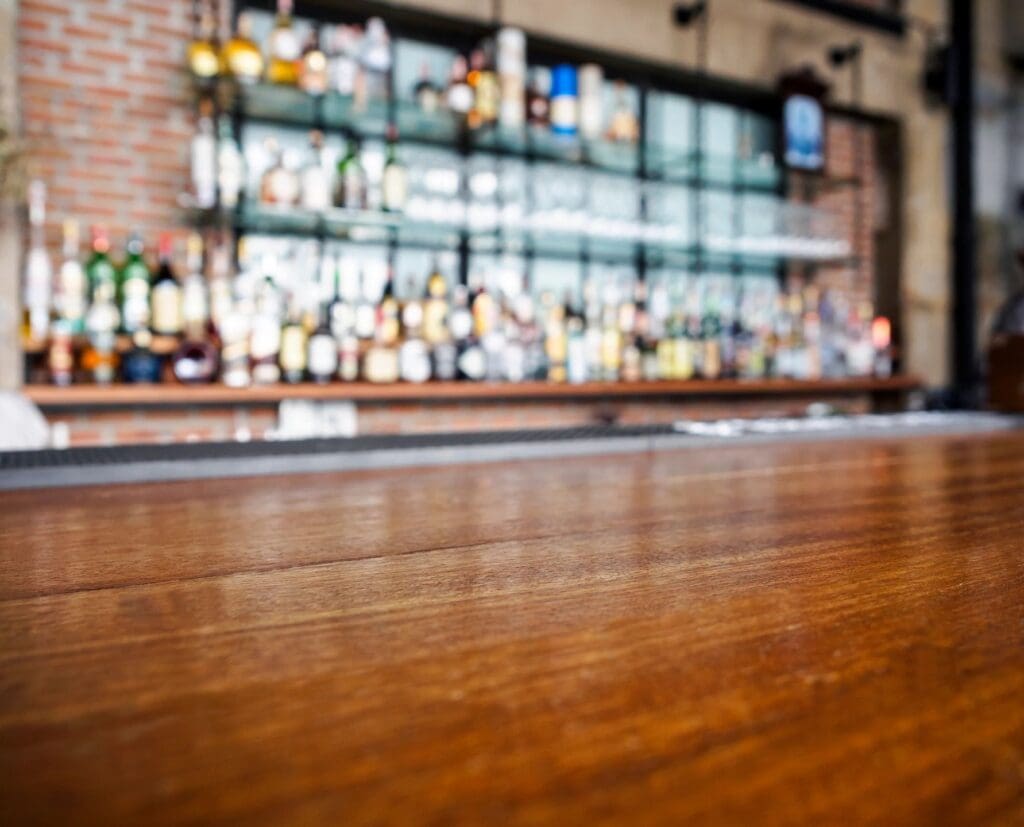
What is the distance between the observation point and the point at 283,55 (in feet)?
7.82

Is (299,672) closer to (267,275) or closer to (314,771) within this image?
(314,771)

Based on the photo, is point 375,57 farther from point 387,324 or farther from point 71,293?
point 71,293

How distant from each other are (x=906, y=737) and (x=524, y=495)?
0.48 m

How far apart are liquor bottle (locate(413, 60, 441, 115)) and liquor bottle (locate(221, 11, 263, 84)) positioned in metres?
0.50

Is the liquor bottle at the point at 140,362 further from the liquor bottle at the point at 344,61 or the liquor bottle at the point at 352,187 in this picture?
the liquor bottle at the point at 344,61

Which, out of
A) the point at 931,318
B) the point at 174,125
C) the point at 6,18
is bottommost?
the point at 931,318

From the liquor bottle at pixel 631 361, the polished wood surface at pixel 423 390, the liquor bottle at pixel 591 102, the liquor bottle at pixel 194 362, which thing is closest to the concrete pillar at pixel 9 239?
the polished wood surface at pixel 423 390

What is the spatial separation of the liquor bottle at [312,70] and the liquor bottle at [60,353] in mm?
959

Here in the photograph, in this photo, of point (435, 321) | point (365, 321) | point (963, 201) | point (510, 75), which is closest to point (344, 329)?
point (365, 321)

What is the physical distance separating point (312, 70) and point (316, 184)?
331mm

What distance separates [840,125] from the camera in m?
3.80

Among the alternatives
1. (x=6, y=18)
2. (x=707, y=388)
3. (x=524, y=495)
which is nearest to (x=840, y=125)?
(x=707, y=388)

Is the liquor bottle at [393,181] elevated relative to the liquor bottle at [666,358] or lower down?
elevated

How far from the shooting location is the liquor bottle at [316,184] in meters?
2.43
